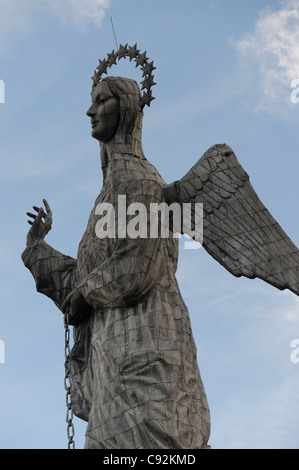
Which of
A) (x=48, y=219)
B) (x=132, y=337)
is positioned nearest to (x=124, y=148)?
(x=48, y=219)

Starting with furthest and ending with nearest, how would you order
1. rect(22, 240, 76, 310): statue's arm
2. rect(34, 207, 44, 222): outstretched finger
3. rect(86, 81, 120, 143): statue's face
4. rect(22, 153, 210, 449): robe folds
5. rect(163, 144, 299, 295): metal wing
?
rect(34, 207, 44, 222): outstretched finger, rect(22, 240, 76, 310): statue's arm, rect(86, 81, 120, 143): statue's face, rect(163, 144, 299, 295): metal wing, rect(22, 153, 210, 449): robe folds

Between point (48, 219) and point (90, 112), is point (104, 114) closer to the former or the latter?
point (90, 112)

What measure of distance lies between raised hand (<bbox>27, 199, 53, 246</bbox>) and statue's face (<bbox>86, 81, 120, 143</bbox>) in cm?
122

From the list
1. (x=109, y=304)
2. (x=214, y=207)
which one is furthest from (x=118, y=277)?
(x=214, y=207)

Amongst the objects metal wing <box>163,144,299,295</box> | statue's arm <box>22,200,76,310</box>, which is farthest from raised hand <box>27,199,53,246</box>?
metal wing <box>163,144,299,295</box>

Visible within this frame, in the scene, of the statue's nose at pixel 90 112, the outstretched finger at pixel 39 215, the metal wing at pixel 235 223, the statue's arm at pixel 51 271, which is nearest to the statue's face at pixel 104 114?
the statue's nose at pixel 90 112

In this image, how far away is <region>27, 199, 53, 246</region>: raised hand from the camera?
1536 centimetres

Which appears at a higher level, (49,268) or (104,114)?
(104,114)

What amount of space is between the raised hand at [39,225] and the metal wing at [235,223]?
180 cm

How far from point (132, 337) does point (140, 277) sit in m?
0.67

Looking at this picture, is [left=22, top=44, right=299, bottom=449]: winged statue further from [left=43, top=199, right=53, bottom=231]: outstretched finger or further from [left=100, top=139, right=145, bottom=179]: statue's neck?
[left=43, top=199, right=53, bottom=231]: outstretched finger

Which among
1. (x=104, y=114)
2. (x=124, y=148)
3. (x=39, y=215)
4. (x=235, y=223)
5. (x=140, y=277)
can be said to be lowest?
(x=140, y=277)

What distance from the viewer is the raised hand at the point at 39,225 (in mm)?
15359

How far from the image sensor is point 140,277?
13.7 meters
